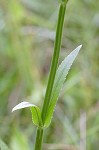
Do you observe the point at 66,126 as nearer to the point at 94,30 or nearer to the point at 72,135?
the point at 72,135

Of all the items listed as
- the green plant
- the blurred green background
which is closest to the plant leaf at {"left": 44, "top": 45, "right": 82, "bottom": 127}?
the green plant

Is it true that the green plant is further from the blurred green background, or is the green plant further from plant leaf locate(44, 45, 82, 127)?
the blurred green background

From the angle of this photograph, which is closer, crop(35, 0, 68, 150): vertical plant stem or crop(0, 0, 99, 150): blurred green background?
crop(35, 0, 68, 150): vertical plant stem

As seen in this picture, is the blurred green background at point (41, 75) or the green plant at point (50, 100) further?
the blurred green background at point (41, 75)

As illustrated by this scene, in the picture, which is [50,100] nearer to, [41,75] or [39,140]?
[39,140]

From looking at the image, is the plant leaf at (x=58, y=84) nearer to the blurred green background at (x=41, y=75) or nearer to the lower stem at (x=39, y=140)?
the lower stem at (x=39, y=140)

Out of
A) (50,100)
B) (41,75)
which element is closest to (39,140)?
(50,100)

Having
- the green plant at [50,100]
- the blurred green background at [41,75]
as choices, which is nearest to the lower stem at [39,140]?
the green plant at [50,100]

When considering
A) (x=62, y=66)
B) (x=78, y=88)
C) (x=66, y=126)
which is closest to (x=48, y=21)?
(x=78, y=88)
